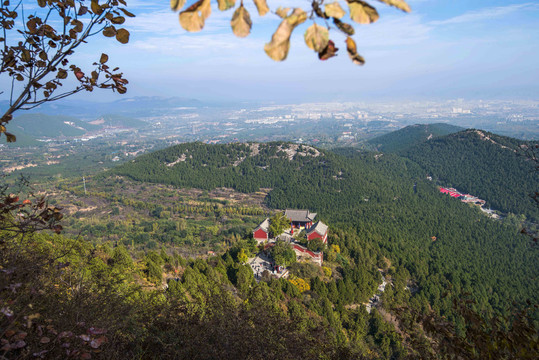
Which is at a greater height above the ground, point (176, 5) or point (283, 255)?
point (176, 5)

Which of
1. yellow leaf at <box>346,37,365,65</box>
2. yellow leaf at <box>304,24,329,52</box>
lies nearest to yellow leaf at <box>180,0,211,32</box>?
yellow leaf at <box>304,24,329,52</box>

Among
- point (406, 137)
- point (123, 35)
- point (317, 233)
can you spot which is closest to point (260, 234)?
point (317, 233)

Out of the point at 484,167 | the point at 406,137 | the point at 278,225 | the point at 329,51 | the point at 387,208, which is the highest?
the point at 329,51

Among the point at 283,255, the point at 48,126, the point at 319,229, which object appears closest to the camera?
the point at 283,255

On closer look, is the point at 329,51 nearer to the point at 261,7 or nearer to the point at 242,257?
the point at 261,7

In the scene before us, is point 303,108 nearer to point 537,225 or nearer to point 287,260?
point 537,225

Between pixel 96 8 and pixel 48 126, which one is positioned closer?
pixel 96 8

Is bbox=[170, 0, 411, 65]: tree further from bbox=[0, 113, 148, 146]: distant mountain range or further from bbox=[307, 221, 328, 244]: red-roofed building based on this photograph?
bbox=[0, 113, 148, 146]: distant mountain range
